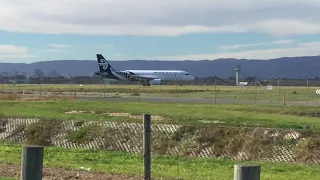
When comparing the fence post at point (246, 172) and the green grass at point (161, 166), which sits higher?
the fence post at point (246, 172)

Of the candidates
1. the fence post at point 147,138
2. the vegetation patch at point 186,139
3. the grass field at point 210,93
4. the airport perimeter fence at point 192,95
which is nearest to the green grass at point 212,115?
the vegetation patch at point 186,139

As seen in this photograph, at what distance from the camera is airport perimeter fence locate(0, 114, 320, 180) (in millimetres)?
14484

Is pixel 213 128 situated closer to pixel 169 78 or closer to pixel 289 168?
pixel 289 168

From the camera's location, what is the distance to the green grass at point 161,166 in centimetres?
1335

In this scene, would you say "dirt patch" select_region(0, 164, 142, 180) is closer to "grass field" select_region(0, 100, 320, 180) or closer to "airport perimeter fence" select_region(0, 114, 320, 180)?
"airport perimeter fence" select_region(0, 114, 320, 180)

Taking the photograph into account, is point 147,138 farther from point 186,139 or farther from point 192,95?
point 192,95

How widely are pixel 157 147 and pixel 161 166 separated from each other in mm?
6753

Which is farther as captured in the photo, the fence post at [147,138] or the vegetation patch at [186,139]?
the vegetation patch at [186,139]

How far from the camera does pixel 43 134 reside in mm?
24594

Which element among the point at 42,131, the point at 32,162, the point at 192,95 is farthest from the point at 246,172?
the point at 192,95

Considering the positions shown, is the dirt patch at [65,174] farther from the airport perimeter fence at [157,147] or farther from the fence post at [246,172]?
the fence post at [246,172]

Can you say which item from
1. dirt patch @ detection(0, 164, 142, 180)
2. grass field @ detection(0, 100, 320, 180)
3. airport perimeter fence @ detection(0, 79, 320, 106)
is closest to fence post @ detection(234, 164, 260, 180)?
dirt patch @ detection(0, 164, 142, 180)

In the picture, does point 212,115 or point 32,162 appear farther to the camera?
point 212,115

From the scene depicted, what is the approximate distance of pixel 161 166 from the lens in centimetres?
1516
